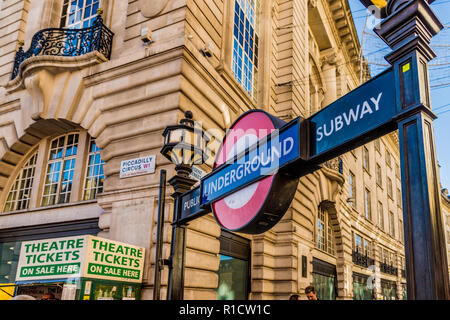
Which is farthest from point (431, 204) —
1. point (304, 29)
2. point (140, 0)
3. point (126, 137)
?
point (304, 29)

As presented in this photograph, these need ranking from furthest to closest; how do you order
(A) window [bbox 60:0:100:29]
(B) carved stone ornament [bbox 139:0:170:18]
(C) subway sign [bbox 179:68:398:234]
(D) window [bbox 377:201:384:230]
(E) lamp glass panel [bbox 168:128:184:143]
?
(D) window [bbox 377:201:384:230], (A) window [bbox 60:0:100:29], (B) carved stone ornament [bbox 139:0:170:18], (E) lamp glass panel [bbox 168:128:184:143], (C) subway sign [bbox 179:68:398:234]

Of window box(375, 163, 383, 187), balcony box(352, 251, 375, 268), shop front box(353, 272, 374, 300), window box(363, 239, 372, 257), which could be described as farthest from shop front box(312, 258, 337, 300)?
window box(375, 163, 383, 187)

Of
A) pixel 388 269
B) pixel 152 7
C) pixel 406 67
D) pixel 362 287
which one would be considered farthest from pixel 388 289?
pixel 406 67

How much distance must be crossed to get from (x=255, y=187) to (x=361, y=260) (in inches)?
1140

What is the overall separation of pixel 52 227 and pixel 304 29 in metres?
16.4

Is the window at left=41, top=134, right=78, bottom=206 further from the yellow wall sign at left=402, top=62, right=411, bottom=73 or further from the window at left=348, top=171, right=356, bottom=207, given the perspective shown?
the window at left=348, top=171, right=356, bottom=207

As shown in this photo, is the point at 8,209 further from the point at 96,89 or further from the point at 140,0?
the point at 140,0

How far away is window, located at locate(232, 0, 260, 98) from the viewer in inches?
623

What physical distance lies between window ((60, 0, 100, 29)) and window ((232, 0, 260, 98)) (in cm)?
512

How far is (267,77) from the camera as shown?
59.7 ft

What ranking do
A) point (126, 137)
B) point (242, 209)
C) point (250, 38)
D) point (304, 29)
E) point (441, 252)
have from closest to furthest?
point (441, 252), point (242, 209), point (126, 137), point (250, 38), point (304, 29)

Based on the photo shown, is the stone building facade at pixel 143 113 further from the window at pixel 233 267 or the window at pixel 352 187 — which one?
the window at pixel 352 187

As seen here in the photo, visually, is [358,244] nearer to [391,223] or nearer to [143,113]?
[391,223]

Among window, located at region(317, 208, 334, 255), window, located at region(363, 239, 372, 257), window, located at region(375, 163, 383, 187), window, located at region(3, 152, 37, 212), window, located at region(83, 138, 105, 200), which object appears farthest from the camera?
window, located at region(375, 163, 383, 187)
